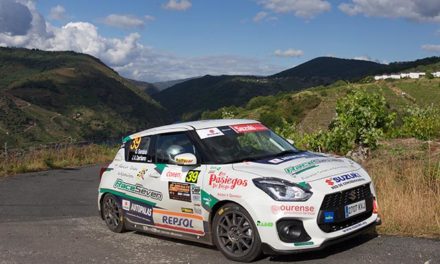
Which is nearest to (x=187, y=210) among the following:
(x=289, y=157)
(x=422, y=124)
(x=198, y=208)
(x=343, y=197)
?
(x=198, y=208)

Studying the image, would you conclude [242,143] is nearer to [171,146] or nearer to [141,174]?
[171,146]

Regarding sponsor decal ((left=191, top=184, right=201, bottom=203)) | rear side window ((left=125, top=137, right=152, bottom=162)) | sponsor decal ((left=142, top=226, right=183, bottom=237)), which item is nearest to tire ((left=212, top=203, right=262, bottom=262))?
sponsor decal ((left=191, top=184, right=201, bottom=203))

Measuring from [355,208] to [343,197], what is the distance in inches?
10.7

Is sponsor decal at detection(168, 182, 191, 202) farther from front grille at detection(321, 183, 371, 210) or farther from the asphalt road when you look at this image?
front grille at detection(321, 183, 371, 210)

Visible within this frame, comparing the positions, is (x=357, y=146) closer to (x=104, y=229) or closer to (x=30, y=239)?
(x=104, y=229)

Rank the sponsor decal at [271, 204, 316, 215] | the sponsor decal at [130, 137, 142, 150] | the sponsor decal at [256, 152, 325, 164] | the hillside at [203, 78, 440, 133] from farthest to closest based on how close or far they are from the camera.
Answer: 1. the hillside at [203, 78, 440, 133]
2. the sponsor decal at [130, 137, 142, 150]
3. the sponsor decal at [256, 152, 325, 164]
4. the sponsor decal at [271, 204, 316, 215]

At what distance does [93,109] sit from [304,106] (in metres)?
90.2

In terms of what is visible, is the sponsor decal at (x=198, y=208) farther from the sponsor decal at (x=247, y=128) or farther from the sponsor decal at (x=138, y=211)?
the sponsor decal at (x=247, y=128)

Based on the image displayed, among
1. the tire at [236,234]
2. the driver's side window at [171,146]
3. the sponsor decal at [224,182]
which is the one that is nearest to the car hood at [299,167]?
the sponsor decal at [224,182]

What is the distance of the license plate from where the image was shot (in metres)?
5.89

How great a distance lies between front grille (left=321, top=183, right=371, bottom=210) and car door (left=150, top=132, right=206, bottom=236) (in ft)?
5.28

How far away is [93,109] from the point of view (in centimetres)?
17638

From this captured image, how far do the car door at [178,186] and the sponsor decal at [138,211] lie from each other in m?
0.16

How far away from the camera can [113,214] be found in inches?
323
